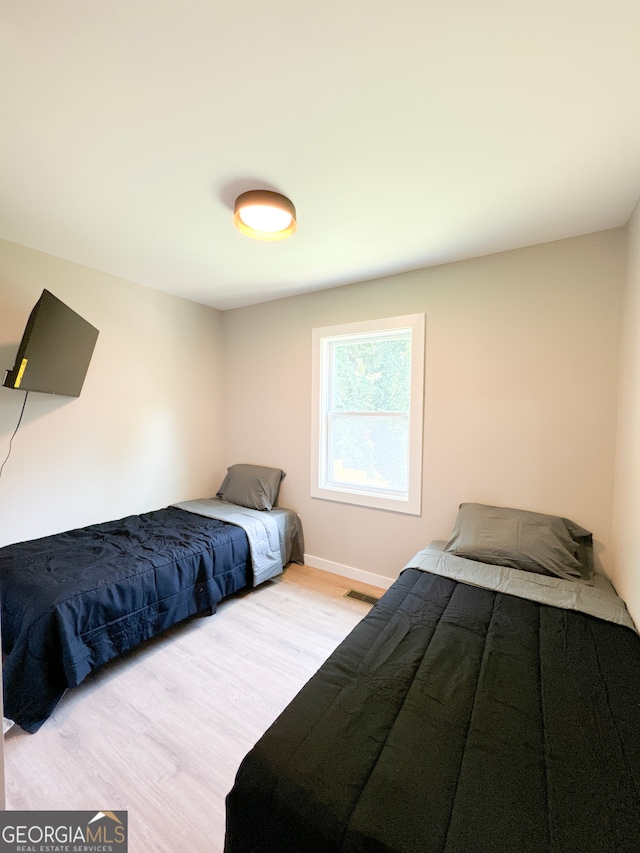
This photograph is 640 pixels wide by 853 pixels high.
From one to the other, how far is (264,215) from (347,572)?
277 centimetres

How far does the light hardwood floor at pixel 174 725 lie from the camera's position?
1.24 meters

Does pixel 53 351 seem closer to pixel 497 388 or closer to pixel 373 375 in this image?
pixel 373 375

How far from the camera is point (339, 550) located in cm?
306

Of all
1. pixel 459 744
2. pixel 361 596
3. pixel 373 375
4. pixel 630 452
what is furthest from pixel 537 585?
pixel 373 375

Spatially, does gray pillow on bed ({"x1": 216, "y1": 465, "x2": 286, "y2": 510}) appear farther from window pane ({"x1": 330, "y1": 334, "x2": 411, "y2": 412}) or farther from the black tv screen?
the black tv screen

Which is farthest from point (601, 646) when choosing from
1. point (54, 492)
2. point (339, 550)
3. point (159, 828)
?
point (54, 492)

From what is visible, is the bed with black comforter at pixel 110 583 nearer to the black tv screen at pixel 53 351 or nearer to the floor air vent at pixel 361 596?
the floor air vent at pixel 361 596

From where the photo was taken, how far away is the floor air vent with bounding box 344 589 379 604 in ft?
8.70

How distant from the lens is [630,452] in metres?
1.68

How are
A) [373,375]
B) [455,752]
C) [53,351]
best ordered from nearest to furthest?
[455,752]
[53,351]
[373,375]

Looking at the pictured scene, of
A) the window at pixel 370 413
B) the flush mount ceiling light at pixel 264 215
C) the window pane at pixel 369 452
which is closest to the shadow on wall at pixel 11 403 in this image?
the flush mount ceiling light at pixel 264 215

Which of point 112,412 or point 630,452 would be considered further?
point 112,412

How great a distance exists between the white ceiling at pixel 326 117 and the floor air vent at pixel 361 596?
2620mm

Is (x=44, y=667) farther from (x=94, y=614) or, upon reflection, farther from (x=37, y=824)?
(x=37, y=824)
